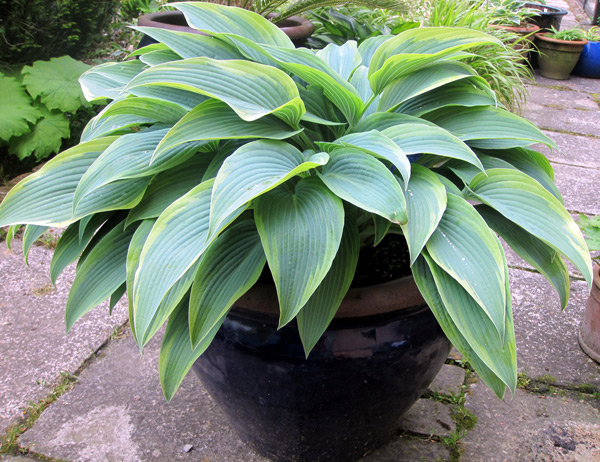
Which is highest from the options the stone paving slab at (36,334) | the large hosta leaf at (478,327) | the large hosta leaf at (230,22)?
the large hosta leaf at (230,22)

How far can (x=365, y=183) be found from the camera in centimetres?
82

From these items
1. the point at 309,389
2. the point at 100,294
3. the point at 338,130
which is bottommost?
the point at 309,389

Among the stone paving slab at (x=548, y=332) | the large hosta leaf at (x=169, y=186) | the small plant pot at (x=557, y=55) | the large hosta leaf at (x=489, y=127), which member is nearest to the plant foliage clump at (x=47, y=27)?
the large hosta leaf at (x=169, y=186)

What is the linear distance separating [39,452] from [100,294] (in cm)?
72

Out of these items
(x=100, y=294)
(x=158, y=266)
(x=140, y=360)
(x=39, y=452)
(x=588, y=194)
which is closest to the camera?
(x=158, y=266)

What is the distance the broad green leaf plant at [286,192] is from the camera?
78cm

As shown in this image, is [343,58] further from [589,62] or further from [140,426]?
[589,62]

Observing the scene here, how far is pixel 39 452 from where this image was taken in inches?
54.5

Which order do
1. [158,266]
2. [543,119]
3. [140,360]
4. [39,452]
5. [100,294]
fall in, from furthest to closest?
[543,119] < [140,360] < [39,452] < [100,294] < [158,266]

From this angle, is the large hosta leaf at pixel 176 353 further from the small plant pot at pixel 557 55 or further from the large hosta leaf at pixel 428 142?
the small plant pot at pixel 557 55

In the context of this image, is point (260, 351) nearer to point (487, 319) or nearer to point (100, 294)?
point (100, 294)

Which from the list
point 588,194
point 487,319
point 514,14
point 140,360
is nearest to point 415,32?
point 487,319

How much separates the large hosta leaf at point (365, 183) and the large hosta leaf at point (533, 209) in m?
0.21

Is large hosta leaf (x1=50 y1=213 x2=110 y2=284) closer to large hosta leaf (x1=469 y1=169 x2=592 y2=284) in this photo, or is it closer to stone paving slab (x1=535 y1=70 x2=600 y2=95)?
large hosta leaf (x1=469 y1=169 x2=592 y2=284)
